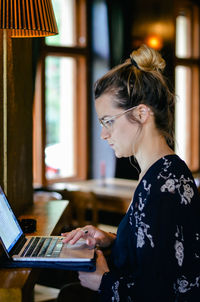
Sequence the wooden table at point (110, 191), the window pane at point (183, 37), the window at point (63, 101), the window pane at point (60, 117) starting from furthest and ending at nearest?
the window pane at point (183, 37) → the window pane at point (60, 117) → the window at point (63, 101) → the wooden table at point (110, 191)

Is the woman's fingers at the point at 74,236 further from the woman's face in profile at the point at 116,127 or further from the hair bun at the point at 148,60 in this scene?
the hair bun at the point at 148,60

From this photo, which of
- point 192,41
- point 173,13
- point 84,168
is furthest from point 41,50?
point 192,41

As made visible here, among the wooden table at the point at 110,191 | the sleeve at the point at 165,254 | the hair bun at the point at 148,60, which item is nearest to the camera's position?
the sleeve at the point at 165,254

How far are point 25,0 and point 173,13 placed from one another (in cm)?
489

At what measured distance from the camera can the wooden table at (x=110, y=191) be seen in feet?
14.1

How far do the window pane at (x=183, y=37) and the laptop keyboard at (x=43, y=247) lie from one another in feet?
18.2

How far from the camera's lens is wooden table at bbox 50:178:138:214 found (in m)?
4.30

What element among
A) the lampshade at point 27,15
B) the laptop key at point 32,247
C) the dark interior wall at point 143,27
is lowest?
the laptop key at point 32,247

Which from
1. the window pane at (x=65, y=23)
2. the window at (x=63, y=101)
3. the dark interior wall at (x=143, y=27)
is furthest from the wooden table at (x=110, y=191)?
the window pane at (x=65, y=23)

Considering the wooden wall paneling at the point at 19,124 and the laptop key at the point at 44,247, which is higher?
the wooden wall paneling at the point at 19,124

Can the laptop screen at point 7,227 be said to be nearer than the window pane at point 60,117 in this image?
Yes

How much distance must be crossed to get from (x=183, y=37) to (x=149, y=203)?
598 centimetres

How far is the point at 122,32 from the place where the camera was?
5.47 meters

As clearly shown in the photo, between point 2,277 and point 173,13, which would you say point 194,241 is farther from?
point 173,13
